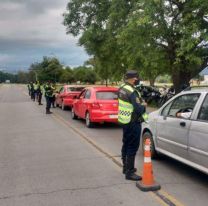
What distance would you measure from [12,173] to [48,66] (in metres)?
86.5

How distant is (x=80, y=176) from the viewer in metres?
7.12

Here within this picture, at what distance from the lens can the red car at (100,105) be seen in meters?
14.1

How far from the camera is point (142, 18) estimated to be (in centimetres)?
1842

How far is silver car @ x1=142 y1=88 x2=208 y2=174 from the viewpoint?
6.27 meters

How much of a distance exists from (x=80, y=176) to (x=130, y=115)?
145 cm

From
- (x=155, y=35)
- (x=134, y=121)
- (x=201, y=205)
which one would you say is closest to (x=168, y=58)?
(x=155, y=35)

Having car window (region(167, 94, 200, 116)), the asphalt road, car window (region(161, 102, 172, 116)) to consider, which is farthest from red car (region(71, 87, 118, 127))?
car window (region(167, 94, 200, 116))

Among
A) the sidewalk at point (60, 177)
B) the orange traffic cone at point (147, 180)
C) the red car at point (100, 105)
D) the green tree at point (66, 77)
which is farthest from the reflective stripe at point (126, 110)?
the green tree at point (66, 77)

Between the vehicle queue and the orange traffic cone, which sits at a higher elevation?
the vehicle queue

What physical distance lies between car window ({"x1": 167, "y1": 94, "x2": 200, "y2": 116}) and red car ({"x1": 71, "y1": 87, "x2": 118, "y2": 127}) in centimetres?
650

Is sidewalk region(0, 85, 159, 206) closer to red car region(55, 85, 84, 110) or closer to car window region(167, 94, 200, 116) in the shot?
car window region(167, 94, 200, 116)

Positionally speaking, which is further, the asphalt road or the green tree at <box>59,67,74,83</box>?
the green tree at <box>59,67,74,83</box>

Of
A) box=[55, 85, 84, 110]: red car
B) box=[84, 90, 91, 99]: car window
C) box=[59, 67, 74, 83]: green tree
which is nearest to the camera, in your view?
box=[84, 90, 91, 99]: car window

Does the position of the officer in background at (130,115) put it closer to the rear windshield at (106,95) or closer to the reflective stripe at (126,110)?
the reflective stripe at (126,110)
